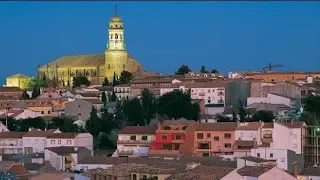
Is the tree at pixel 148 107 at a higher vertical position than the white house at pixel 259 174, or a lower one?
higher

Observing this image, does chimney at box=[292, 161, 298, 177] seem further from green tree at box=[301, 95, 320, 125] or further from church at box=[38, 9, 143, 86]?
church at box=[38, 9, 143, 86]

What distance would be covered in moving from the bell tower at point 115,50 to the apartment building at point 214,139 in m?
32.8

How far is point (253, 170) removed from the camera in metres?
25.8

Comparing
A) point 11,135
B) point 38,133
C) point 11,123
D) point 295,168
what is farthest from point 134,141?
point 11,123

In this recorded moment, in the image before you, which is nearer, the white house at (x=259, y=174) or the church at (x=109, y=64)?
the white house at (x=259, y=174)

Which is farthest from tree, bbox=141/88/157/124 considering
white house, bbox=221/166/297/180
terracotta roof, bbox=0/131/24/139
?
white house, bbox=221/166/297/180

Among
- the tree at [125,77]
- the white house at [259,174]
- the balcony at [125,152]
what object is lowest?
the balcony at [125,152]

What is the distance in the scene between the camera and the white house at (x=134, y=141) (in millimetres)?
36062

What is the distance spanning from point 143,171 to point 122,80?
108 feet

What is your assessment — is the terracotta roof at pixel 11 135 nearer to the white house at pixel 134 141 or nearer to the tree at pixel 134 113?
the white house at pixel 134 141

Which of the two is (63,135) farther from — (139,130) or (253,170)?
(253,170)

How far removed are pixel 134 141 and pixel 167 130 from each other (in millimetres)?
1528

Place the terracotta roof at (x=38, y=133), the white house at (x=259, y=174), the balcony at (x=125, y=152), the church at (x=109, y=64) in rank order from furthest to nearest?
the church at (x=109, y=64) < the terracotta roof at (x=38, y=133) < the balcony at (x=125, y=152) < the white house at (x=259, y=174)

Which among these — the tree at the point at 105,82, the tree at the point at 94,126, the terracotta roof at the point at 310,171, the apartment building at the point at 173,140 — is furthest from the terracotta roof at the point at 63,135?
the tree at the point at 105,82
